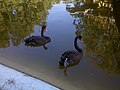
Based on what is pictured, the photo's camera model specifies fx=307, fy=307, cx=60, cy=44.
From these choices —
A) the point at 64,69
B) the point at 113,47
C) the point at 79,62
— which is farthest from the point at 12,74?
the point at 113,47

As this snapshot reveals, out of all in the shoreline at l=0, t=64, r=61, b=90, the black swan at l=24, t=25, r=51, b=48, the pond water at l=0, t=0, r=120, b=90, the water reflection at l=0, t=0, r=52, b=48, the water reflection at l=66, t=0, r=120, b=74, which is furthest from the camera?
the water reflection at l=0, t=0, r=52, b=48

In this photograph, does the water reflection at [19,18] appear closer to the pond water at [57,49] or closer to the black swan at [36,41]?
the pond water at [57,49]

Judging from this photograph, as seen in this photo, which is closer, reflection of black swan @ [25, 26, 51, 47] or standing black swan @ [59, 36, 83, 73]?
standing black swan @ [59, 36, 83, 73]

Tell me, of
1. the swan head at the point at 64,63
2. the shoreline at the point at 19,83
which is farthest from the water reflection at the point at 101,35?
the shoreline at the point at 19,83

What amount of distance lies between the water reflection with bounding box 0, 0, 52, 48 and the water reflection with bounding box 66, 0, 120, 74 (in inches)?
43.3

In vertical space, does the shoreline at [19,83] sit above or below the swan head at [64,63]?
above

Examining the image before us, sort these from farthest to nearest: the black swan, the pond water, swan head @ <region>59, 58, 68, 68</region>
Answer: the black swan → swan head @ <region>59, 58, 68, 68</region> → the pond water

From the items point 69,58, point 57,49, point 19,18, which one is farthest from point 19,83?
point 19,18

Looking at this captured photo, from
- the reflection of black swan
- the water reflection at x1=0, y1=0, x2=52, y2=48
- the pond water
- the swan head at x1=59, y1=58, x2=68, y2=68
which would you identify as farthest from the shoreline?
the water reflection at x1=0, y1=0, x2=52, y2=48

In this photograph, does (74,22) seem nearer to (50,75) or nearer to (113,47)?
(113,47)

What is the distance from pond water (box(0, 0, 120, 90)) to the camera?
5796 millimetres

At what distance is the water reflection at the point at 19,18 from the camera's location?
8.28 meters

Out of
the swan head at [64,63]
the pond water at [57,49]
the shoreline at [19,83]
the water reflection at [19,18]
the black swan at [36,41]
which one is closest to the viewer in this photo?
the shoreline at [19,83]

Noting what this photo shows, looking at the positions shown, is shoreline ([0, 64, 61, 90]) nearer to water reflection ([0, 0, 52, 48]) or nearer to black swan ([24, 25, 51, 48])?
black swan ([24, 25, 51, 48])
